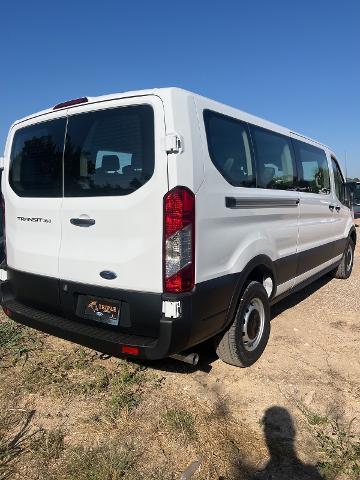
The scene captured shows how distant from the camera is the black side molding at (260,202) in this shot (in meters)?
3.24

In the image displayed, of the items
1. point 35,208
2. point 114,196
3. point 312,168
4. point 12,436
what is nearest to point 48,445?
point 12,436

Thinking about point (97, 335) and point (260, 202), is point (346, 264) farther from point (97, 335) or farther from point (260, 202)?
point (97, 335)

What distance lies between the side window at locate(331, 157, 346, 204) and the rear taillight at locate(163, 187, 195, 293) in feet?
14.2

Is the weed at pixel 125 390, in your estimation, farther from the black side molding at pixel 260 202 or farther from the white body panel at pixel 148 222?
the black side molding at pixel 260 202

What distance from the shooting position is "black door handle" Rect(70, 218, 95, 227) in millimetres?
3029

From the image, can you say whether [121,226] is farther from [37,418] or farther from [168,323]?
[37,418]

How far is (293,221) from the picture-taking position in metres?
4.57

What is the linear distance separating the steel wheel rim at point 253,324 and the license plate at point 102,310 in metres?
1.28

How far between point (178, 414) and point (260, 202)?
1888 mm

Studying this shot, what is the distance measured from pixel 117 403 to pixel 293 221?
266 cm

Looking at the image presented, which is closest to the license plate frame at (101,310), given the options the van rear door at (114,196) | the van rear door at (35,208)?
the van rear door at (114,196)

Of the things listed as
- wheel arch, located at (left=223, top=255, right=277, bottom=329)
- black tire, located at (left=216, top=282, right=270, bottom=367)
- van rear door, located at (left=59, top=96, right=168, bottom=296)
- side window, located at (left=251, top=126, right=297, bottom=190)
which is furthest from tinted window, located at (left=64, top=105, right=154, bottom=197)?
black tire, located at (left=216, top=282, right=270, bottom=367)

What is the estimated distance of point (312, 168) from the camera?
17.4ft

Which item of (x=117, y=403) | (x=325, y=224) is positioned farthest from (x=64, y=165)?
(x=325, y=224)
